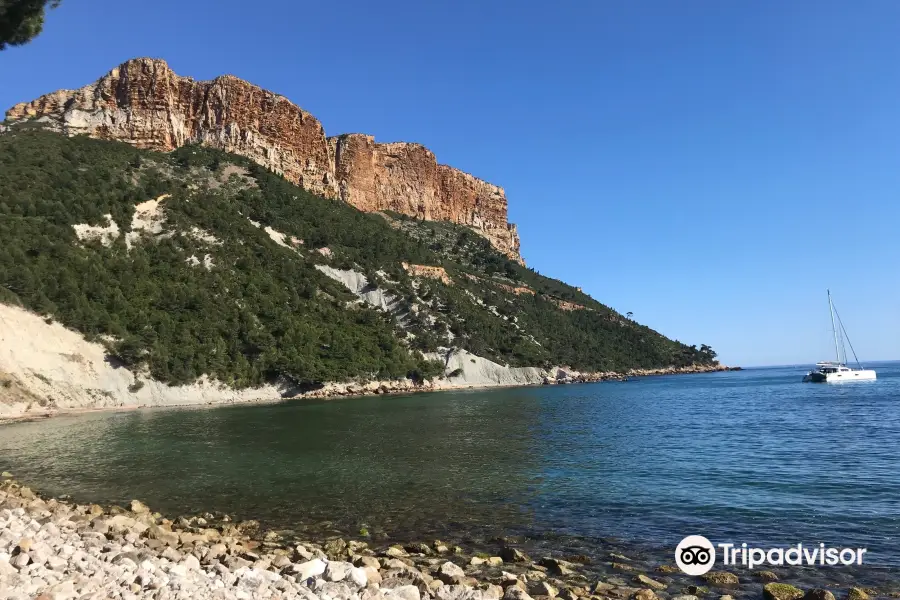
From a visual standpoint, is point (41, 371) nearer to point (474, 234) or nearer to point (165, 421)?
point (165, 421)

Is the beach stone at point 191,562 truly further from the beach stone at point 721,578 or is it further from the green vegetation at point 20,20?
the green vegetation at point 20,20

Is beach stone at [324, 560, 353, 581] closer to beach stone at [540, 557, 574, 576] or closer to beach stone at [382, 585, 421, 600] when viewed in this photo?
beach stone at [382, 585, 421, 600]

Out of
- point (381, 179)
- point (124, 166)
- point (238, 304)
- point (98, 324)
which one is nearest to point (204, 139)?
point (124, 166)

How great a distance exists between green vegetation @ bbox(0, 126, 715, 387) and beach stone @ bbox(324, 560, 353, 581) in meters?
48.1

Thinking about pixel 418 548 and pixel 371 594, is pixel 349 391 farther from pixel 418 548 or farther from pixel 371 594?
pixel 371 594

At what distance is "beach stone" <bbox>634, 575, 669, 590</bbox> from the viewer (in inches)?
342

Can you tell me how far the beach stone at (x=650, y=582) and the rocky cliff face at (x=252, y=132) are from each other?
112239mm

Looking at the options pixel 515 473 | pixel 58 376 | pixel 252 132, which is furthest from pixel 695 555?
pixel 252 132

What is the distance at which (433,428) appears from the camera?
31125 mm

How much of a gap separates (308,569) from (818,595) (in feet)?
25.7

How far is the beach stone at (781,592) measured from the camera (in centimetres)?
818

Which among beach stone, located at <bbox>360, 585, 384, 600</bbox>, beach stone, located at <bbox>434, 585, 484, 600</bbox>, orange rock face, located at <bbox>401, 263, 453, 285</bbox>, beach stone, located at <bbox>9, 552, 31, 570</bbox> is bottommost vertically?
beach stone, located at <bbox>434, 585, 484, 600</bbox>

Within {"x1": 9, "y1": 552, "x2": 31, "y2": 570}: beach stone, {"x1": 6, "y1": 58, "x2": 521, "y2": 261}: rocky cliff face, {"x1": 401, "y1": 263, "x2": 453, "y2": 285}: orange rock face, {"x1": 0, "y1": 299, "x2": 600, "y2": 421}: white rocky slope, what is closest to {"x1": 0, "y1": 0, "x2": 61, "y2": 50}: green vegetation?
{"x1": 9, "y1": 552, "x2": 31, "y2": 570}: beach stone

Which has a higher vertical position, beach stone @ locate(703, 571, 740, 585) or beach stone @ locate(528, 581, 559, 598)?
beach stone @ locate(528, 581, 559, 598)
